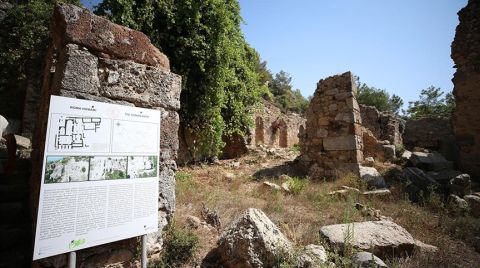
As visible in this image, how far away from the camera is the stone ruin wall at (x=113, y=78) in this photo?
6.61 ft

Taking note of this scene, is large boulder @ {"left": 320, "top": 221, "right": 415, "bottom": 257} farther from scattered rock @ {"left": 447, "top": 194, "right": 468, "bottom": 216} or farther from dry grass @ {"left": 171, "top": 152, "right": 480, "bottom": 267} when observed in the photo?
scattered rock @ {"left": 447, "top": 194, "right": 468, "bottom": 216}

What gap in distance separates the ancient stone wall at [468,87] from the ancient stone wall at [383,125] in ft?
17.4

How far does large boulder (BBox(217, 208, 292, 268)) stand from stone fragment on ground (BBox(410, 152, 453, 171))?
237 inches

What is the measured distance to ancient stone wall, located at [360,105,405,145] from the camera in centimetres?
1227

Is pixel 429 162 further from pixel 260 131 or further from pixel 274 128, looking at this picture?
pixel 274 128

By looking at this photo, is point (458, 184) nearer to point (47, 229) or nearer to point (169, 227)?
point (169, 227)

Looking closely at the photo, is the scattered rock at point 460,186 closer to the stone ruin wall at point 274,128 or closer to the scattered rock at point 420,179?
the scattered rock at point 420,179

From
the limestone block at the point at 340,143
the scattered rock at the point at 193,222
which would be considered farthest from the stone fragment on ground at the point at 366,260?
the limestone block at the point at 340,143

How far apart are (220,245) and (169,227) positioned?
582mm

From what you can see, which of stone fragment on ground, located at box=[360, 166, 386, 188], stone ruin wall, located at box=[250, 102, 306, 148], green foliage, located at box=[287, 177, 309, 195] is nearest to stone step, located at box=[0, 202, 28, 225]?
green foliage, located at box=[287, 177, 309, 195]

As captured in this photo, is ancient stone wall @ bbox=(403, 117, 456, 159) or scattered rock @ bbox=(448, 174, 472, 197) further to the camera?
ancient stone wall @ bbox=(403, 117, 456, 159)

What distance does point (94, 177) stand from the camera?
70.1 inches

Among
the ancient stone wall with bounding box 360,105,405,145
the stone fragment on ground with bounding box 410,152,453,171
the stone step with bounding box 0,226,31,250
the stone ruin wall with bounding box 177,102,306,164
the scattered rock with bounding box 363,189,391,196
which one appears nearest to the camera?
the stone step with bounding box 0,226,31,250

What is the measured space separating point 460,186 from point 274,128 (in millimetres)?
9422
